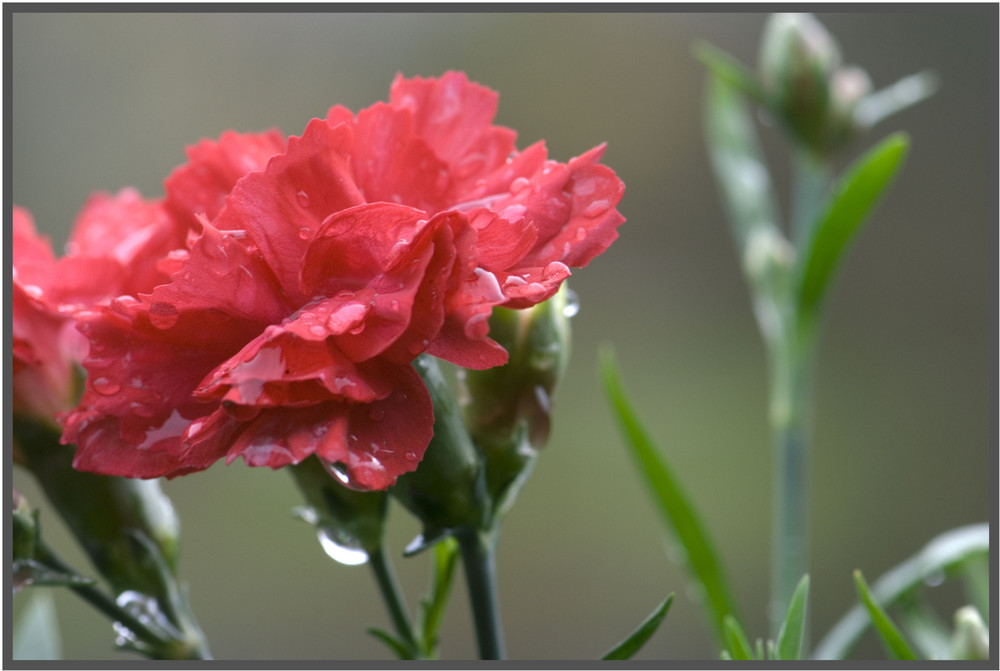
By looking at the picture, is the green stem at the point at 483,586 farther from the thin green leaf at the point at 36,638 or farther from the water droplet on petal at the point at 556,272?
the thin green leaf at the point at 36,638

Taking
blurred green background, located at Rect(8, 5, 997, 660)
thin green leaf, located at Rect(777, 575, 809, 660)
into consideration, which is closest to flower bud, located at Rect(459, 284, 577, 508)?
thin green leaf, located at Rect(777, 575, 809, 660)

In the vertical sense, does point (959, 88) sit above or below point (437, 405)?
above

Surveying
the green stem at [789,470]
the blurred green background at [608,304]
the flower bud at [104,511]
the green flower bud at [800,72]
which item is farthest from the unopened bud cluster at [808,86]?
the blurred green background at [608,304]

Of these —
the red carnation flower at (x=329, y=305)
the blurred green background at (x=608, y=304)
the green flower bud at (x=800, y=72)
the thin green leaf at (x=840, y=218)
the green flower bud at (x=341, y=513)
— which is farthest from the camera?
the blurred green background at (x=608, y=304)

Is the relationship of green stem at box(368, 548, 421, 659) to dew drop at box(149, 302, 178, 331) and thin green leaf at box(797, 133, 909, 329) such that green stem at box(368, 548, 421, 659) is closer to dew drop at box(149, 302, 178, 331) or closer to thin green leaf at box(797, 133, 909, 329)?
dew drop at box(149, 302, 178, 331)

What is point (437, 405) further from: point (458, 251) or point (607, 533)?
point (607, 533)

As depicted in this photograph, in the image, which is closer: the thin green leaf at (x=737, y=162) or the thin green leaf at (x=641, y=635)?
the thin green leaf at (x=641, y=635)

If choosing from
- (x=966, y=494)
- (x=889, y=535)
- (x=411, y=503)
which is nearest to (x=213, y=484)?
(x=889, y=535)

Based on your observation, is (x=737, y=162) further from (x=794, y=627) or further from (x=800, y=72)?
(x=794, y=627)
